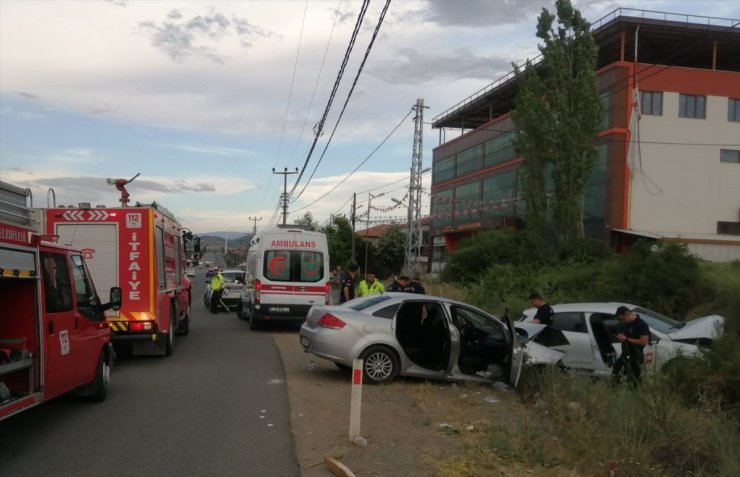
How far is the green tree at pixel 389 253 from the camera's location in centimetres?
6712

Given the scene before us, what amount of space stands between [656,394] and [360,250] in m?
64.1

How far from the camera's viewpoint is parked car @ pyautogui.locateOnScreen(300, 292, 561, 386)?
10.4 meters

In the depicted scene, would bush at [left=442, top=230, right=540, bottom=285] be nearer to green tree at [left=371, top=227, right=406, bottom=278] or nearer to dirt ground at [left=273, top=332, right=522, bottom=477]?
dirt ground at [left=273, top=332, right=522, bottom=477]

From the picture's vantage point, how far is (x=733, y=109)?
43.1 metres

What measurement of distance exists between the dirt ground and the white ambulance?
669 centimetres

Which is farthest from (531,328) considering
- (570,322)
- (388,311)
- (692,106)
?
(692,106)

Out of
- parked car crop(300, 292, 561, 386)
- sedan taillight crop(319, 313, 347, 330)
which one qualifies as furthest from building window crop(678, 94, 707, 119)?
sedan taillight crop(319, 313, 347, 330)

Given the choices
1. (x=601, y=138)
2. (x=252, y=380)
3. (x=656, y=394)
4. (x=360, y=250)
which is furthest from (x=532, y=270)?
(x=360, y=250)

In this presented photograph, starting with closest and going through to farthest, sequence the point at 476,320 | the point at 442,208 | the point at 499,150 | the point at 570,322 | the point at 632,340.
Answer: the point at 632,340, the point at 476,320, the point at 570,322, the point at 499,150, the point at 442,208

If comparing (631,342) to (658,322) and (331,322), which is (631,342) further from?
(331,322)

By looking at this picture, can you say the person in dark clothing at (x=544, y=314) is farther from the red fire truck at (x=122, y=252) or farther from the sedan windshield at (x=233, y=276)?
the sedan windshield at (x=233, y=276)

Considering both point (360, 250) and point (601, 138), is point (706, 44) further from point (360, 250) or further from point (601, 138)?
point (360, 250)

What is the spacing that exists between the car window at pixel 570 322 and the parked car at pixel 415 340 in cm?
59

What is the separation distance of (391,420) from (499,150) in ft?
162
